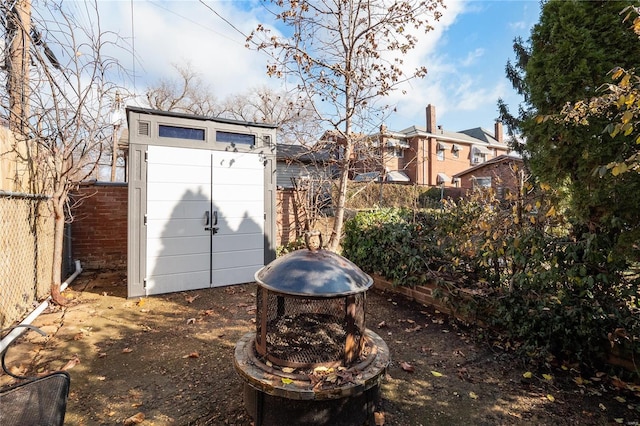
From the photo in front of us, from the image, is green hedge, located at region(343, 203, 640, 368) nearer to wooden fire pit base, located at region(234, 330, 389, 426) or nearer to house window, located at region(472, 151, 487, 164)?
wooden fire pit base, located at region(234, 330, 389, 426)

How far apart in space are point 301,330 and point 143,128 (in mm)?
4316

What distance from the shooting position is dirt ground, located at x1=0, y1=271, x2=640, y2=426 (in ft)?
7.46

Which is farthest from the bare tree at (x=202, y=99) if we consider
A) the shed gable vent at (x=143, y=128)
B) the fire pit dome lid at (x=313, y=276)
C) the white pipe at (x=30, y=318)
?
the fire pit dome lid at (x=313, y=276)

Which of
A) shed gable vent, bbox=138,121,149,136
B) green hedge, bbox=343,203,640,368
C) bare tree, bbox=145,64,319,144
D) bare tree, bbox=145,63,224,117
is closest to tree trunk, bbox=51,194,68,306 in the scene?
shed gable vent, bbox=138,121,149,136

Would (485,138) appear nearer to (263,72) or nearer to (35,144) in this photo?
→ (263,72)

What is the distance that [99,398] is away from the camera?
245 centimetres

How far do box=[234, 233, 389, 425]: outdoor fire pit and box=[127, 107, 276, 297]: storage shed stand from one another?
133 inches

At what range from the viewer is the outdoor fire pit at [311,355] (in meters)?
1.95

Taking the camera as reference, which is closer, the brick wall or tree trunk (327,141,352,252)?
tree trunk (327,141,352,252)

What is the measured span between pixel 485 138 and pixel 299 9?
2941 centimetres

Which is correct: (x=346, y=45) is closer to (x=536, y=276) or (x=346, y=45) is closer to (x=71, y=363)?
(x=536, y=276)

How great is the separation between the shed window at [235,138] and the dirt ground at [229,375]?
117 inches

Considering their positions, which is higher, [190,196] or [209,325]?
[190,196]

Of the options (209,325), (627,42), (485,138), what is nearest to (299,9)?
(627,42)
